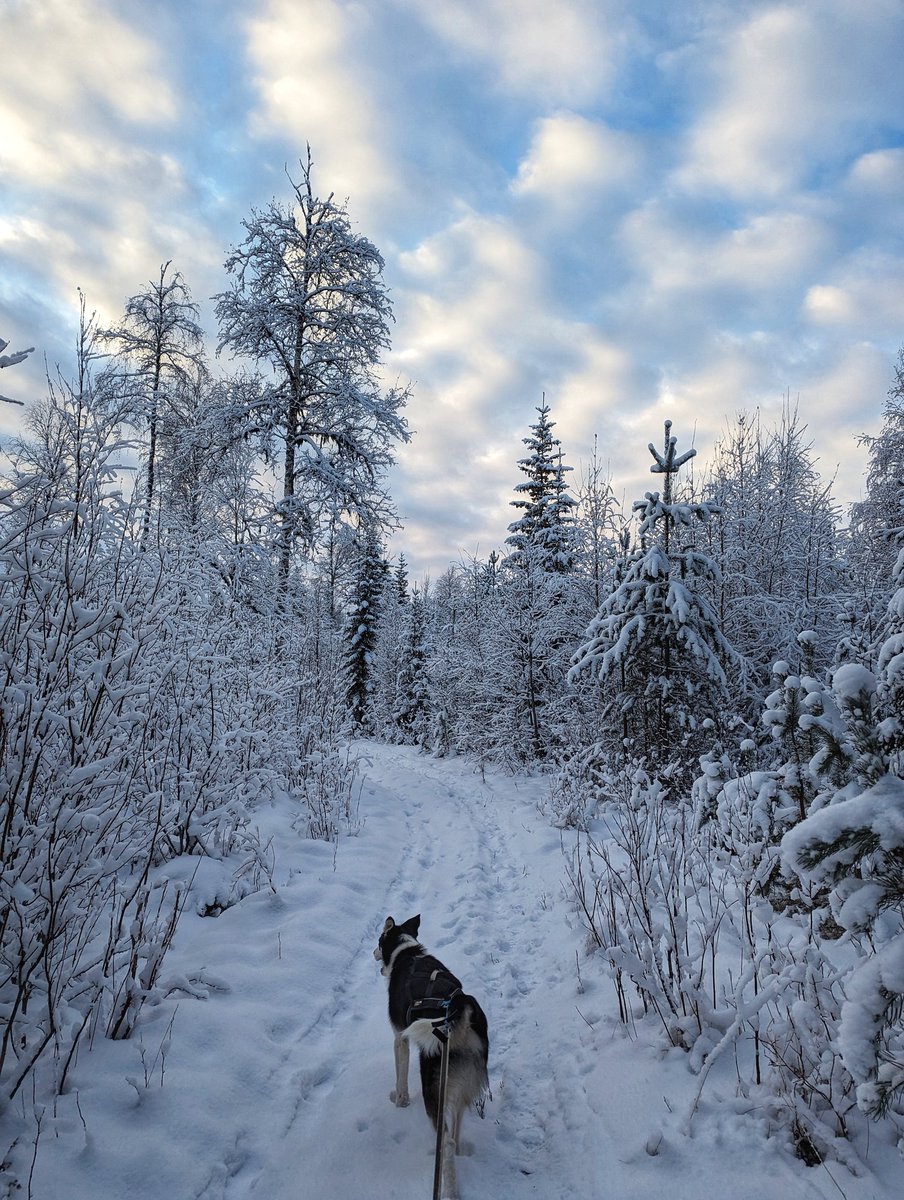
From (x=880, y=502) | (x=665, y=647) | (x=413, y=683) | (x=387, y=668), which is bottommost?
(x=413, y=683)

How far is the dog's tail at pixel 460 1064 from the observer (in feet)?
7.73

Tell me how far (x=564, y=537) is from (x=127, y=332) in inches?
571

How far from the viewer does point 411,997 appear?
2.84 m

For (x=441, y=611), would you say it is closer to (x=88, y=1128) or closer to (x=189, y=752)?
(x=189, y=752)

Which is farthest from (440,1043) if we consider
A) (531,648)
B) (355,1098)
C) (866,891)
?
(531,648)

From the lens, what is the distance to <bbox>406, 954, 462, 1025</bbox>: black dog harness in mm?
2561

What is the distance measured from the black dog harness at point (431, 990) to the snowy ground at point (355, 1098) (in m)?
0.53

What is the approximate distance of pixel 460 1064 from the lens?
2.40 m

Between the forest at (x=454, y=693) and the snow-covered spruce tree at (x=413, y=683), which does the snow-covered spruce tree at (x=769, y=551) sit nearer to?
the forest at (x=454, y=693)

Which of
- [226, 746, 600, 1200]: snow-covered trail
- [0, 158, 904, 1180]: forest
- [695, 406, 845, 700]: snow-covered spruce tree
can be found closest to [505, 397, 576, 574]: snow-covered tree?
[0, 158, 904, 1180]: forest

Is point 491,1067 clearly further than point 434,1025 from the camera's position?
Yes

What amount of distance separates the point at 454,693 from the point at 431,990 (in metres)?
14.8

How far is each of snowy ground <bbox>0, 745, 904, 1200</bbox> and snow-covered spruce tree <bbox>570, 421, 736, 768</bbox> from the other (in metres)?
4.37

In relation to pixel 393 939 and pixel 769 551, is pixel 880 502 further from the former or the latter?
pixel 393 939
